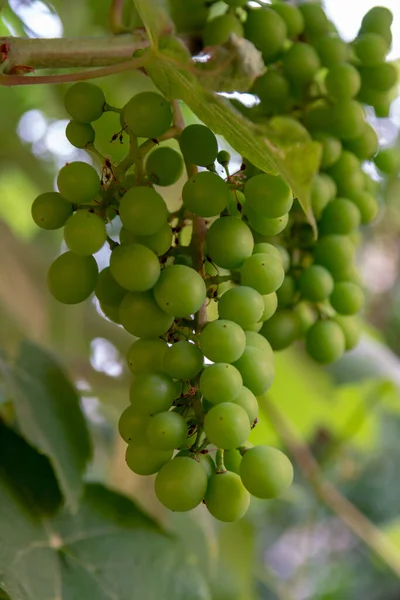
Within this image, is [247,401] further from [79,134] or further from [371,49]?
[371,49]

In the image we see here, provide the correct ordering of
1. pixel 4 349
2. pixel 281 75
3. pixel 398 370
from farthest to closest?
1. pixel 398 370
2. pixel 4 349
3. pixel 281 75

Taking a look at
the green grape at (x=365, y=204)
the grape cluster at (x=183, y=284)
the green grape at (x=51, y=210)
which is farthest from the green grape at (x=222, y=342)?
the green grape at (x=365, y=204)

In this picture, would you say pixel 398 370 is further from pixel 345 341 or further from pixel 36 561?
pixel 36 561

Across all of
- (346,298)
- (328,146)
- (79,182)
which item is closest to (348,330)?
(346,298)

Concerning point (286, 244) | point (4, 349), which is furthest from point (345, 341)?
point (4, 349)

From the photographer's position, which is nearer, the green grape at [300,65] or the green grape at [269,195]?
the green grape at [269,195]

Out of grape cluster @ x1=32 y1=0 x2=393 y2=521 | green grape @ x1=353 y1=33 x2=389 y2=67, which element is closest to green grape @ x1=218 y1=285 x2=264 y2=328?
grape cluster @ x1=32 y1=0 x2=393 y2=521

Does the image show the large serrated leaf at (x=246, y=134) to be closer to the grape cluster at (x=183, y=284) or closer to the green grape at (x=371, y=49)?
the grape cluster at (x=183, y=284)
